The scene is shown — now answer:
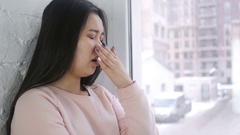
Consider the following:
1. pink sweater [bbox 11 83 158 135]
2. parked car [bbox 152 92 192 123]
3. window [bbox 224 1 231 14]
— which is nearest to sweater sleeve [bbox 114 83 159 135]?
pink sweater [bbox 11 83 158 135]

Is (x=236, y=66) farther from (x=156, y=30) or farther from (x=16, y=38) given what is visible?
(x=16, y=38)

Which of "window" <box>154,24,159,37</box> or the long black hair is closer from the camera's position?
the long black hair

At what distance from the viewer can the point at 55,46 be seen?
772 mm

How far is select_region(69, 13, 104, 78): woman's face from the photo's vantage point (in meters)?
0.80

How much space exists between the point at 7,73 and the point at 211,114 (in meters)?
0.67

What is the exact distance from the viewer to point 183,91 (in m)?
1.07

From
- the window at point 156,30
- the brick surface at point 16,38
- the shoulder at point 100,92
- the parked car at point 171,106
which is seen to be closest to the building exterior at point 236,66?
the parked car at point 171,106

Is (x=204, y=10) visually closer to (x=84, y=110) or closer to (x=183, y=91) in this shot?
(x=183, y=91)

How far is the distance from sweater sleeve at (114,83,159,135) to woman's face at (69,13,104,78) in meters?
0.11

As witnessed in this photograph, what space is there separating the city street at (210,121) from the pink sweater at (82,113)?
0.25 metres

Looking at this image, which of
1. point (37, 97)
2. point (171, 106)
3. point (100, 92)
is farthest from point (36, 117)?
point (171, 106)

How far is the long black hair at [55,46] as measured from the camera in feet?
2.53

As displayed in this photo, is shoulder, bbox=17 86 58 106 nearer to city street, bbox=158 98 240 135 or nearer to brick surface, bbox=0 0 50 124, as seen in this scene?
brick surface, bbox=0 0 50 124

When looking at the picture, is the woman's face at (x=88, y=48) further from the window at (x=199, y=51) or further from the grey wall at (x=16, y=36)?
the window at (x=199, y=51)
